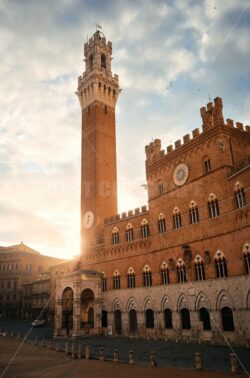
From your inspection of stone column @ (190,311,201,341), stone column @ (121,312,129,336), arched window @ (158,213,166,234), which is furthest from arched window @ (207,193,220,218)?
stone column @ (121,312,129,336)

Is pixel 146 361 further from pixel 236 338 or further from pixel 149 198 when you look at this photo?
pixel 149 198

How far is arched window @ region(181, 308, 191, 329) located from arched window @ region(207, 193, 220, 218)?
910 centimetres

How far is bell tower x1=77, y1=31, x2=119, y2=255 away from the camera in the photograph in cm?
4459

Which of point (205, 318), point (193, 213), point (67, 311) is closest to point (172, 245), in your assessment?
point (193, 213)

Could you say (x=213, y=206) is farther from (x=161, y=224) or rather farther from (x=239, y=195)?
(x=161, y=224)

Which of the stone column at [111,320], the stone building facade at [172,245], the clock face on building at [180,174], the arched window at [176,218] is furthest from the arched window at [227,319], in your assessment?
the stone column at [111,320]

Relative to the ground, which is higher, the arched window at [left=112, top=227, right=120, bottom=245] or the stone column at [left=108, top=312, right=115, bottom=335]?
the arched window at [left=112, top=227, right=120, bottom=245]

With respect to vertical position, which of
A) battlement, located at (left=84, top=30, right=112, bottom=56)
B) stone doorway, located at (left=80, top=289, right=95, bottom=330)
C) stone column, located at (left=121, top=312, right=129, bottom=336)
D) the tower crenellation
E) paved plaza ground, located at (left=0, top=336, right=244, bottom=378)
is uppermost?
battlement, located at (left=84, top=30, right=112, bottom=56)

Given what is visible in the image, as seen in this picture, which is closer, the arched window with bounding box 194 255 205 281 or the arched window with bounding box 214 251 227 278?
the arched window with bounding box 214 251 227 278

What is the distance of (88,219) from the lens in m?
45.2

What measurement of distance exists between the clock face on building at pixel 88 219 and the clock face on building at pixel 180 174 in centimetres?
1505

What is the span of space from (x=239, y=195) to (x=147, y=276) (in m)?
14.3

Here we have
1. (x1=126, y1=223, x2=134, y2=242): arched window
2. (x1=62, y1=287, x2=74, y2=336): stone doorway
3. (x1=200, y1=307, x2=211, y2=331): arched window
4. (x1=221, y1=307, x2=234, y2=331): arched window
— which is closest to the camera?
(x1=221, y1=307, x2=234, y2=331): arched window

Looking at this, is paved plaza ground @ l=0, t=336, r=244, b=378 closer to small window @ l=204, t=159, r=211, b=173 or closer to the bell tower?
small window @ l=204, t=159, r=211, b=173
